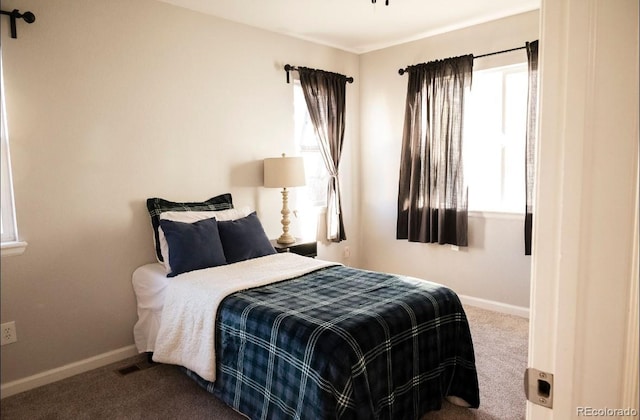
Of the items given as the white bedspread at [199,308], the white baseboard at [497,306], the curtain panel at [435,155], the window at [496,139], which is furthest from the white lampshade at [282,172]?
the white baseboard at [497,306]

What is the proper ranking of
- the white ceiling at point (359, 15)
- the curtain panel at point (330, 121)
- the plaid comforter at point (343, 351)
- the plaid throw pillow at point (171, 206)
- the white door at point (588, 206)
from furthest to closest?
1. the curtain panel at point (330, 121)
2. the white ceiling at point (359, 15)
3. the plaid throw pillow at point (171, 206)
4. the plaid comforter at point (343, 351)
5. the white door at point (588, 206)

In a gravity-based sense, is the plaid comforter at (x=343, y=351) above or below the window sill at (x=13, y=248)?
below

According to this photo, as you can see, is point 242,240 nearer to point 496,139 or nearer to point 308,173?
point 308,173

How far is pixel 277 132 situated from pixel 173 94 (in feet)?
3.47

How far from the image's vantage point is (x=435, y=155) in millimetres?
4039

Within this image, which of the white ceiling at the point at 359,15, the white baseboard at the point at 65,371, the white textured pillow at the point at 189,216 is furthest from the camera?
the white ceiling at the point at 359,15

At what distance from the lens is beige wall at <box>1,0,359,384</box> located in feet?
8.58

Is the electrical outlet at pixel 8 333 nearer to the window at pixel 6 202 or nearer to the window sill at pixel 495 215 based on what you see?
the window at pixel 6 202

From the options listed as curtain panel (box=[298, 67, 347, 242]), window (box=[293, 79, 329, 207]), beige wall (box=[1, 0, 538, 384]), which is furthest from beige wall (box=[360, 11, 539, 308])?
window (box=[293, 79, 329, 207])

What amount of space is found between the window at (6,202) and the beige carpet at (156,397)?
898 mm

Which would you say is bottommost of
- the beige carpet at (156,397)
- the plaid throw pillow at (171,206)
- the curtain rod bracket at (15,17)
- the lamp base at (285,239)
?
the beige carpet at (156,397)

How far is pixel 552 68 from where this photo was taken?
65cm

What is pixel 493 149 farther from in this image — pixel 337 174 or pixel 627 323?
pixel 627 323
